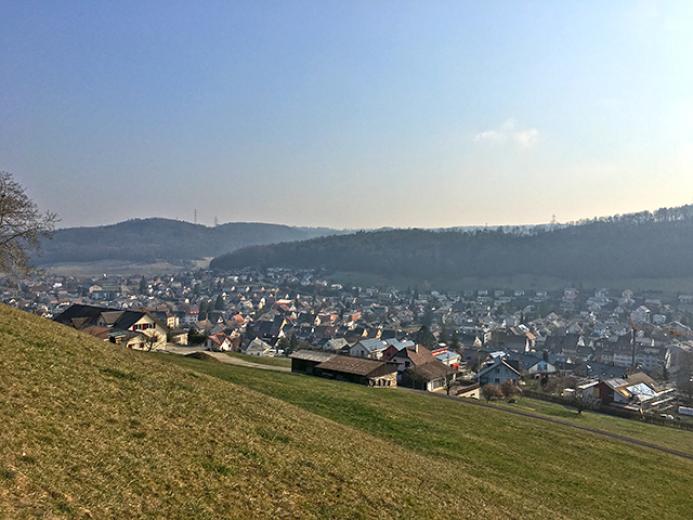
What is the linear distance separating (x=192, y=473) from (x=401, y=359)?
2015 inches

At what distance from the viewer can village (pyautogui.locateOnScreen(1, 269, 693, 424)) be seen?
2068 inches

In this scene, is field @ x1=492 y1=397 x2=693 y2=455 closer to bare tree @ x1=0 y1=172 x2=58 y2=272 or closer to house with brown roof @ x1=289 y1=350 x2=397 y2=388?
house with brown roof @ x1=289 y1=350 x2=397 y2=388

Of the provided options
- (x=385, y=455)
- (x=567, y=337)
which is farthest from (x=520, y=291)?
(x=385, y=455)

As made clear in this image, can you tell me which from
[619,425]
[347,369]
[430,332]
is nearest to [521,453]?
[347,369]

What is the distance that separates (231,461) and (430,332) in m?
94.0

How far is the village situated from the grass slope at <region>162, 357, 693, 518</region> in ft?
46.0

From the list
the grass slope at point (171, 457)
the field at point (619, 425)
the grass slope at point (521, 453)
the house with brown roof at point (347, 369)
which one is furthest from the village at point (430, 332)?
the grass slope at point (171, 457)

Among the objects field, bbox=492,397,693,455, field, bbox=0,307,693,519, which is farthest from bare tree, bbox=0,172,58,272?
field, bbox=492,397,693,455

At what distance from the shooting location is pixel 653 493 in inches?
733

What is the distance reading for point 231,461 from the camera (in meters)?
10.3

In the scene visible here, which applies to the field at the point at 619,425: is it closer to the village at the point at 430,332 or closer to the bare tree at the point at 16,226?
the village at the point at 430,332

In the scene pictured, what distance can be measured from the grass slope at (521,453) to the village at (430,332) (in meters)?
14.0

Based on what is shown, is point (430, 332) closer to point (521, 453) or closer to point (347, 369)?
point (347, 369)

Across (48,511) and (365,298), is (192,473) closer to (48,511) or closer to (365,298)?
(48,511)
